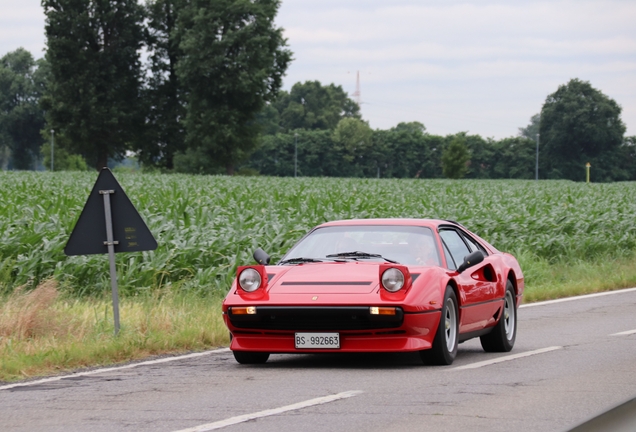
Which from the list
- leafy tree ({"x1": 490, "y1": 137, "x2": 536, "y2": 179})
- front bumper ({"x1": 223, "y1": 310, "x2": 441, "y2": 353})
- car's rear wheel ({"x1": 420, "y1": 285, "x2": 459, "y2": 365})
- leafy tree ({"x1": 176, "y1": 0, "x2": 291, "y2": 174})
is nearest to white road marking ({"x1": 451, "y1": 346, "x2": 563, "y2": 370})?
car's rear wheel ({"x1": 420, "y1": 285, "x2": 459, "y2": 365})

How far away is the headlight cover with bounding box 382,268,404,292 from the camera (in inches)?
342

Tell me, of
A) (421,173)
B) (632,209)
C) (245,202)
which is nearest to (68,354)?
(245,202)

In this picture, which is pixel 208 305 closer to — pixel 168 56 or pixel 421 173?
pixel 168 56

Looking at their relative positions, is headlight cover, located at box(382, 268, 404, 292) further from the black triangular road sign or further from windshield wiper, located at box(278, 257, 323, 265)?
the black triangular road sign

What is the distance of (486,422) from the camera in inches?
249

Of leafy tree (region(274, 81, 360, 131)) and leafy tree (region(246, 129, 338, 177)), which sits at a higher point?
leafy tree (region(274, 81, 360, 131))

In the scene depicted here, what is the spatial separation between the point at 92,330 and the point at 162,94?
3019 inches

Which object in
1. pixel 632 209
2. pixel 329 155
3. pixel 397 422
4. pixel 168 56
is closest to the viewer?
pixel 397 422

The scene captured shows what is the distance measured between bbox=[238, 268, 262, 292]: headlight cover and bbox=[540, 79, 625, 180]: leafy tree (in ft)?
430

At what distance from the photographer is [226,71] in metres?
77.5

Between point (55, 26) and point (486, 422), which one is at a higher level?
point (55, 26)

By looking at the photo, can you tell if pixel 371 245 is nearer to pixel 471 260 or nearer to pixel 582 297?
pixel 471 260

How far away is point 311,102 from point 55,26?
81308 mm

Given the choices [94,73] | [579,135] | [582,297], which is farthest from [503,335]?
[579,135]
